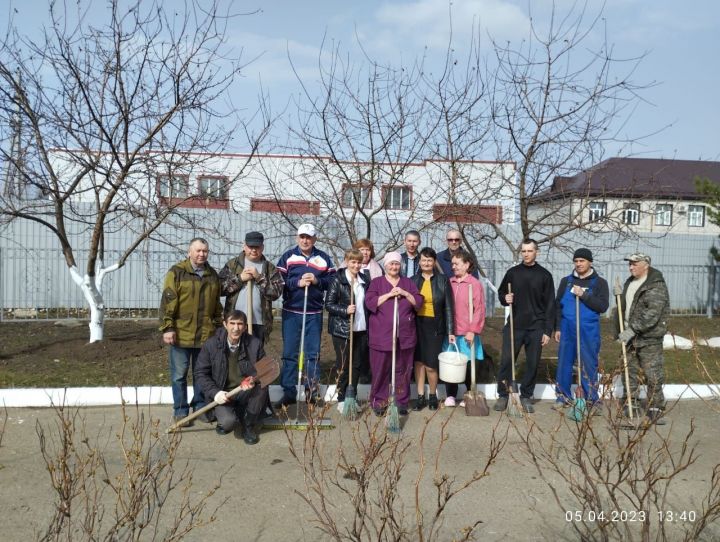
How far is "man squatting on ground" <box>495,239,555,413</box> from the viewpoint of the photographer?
6926 mm

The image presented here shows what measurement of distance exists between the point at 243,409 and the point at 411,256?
9.11 feet

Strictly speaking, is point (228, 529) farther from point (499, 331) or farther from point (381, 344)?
point (499, 331)

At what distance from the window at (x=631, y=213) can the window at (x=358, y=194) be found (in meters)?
3.56

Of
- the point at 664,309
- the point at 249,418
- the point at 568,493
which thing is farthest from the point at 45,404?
the point at 664,309

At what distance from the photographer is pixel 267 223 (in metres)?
14.4

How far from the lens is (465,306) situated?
Result: 23.0 ft

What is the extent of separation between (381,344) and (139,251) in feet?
29.4

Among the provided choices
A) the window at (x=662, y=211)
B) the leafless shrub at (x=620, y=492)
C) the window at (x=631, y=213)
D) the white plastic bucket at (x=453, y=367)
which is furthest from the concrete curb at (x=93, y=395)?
the window at (x=662, y=211)

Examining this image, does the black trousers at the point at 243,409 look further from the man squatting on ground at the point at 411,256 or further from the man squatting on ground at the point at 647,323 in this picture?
the man squatting on ground at the point at 647,323

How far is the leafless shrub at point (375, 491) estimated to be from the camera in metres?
2.88

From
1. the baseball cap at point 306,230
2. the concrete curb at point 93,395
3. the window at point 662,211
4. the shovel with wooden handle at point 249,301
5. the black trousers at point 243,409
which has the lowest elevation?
the concrete curb at point 93,395

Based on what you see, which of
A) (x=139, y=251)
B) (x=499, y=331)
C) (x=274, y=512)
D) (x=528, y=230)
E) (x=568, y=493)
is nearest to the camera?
(x=274, y=512)

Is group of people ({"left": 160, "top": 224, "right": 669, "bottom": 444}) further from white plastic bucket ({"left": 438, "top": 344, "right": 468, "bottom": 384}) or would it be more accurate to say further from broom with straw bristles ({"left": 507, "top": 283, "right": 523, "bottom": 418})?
white plastic bucket ({"left": 438, "top": 344, "right": 468, "bottom": 384})

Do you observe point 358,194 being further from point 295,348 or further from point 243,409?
point 243,409
